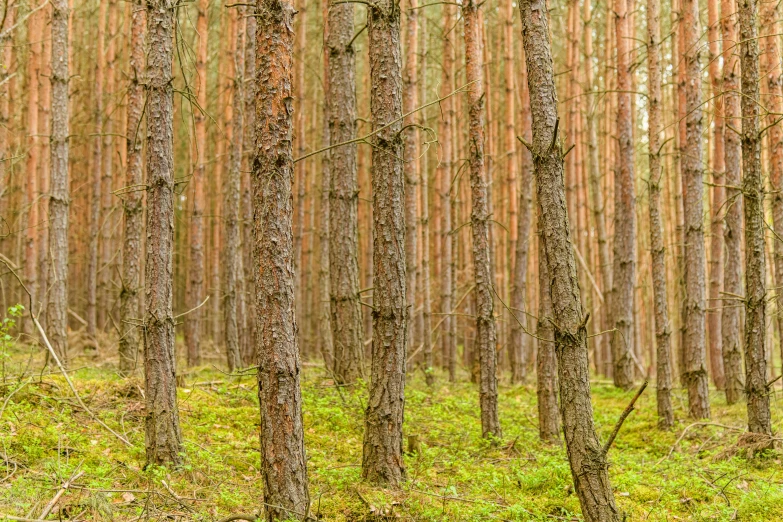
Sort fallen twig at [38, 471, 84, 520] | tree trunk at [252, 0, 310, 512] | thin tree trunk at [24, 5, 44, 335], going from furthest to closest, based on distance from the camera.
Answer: thin tree trunk at [24, 5, 44, 335] → tree trunk at [252, 0, 310, 512] → fallen twig at [38, 471, 84, 520]

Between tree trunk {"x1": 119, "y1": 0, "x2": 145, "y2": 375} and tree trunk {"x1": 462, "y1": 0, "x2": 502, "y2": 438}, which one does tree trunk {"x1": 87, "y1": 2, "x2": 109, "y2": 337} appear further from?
tree trunk {"x1": 462, "y1": 0, "x2": 502, "y2": 438}

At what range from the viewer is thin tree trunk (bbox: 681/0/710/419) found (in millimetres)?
8641

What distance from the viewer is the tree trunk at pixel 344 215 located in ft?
28.4

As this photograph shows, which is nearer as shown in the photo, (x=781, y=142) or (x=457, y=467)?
(x=457, y=467)

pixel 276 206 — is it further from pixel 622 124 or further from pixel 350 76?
pixel 622 124

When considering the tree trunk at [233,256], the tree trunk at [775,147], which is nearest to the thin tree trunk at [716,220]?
the tree trunk at [775,147]

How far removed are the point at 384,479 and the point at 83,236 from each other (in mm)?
17215

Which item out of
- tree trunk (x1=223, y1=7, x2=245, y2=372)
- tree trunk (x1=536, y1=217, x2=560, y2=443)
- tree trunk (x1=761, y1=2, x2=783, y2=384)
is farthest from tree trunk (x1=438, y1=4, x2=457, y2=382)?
tree trunk (x1=761, y1=2, x2=783, y2=384)

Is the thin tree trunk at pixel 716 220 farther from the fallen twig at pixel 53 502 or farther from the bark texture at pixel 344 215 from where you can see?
the fallen twig at pixel 53 502

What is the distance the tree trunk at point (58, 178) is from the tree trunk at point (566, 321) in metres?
7.39

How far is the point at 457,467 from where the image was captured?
6805 millimetres

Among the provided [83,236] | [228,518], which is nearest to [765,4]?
[228,518]

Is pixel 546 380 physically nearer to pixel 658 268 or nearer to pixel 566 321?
pixel 658 268

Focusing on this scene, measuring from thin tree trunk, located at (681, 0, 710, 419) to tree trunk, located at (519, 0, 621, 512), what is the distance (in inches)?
189
